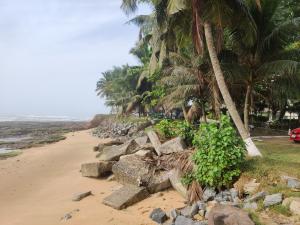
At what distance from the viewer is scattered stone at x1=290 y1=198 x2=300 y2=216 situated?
616cm

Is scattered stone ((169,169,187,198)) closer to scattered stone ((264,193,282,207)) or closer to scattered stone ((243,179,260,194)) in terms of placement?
scattered stone ((243,179,260,194))

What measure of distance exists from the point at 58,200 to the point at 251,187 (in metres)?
5.59

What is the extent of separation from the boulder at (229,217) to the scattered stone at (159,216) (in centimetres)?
131

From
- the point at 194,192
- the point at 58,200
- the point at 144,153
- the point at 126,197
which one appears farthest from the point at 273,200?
the point at 58,200

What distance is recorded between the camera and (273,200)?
663 centimetres

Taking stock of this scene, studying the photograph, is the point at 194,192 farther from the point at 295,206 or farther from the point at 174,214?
the point at 295,206

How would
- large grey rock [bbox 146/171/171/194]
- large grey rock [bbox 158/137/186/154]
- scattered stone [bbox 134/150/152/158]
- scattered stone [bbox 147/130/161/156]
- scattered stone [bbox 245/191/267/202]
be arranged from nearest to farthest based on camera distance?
1. scattered stone [bbox 245/191/267/202]
2. large grey rock [bbox 146/171/171/194]
3. large grey rock [bbox 158/137/186/154]
4. scattered stone [bbox 134/150/152/158]
5. scattered stone [bbox 147/130/161/156]

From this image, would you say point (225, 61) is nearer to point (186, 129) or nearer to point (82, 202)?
point (186, 129)

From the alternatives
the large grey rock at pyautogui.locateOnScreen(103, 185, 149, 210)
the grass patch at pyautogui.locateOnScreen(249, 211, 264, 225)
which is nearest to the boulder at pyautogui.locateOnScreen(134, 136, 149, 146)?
the large grey rock at pyautogui.locateOnScreen(103, 185, 149, 210)

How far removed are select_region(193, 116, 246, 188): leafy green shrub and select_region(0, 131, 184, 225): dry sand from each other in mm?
1016

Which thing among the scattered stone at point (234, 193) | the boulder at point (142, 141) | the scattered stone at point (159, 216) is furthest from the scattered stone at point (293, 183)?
the boulder at point (142, 141)

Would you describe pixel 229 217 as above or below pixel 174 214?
above

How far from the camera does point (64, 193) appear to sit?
10.6 metres

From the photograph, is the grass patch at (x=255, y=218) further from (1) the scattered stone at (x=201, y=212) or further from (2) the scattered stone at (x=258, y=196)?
(1) the scattered stone at (x=201, y=212)
